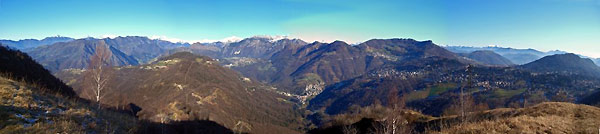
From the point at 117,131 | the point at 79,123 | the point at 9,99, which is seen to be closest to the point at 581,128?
the point at 117,131

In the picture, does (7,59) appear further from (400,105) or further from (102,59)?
(400,105)

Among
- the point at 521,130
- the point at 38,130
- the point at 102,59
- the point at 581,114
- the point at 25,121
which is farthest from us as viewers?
the point at 102,59

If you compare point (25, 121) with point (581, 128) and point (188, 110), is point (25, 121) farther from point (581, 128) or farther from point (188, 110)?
point (188, 110)

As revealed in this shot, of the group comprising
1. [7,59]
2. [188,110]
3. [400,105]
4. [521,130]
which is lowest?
[188,110]

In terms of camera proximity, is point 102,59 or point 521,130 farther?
point 102,59

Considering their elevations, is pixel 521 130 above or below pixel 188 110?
above

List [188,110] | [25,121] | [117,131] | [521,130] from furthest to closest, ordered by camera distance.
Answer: [188,110], [117,131], [521,130], [25,121]
